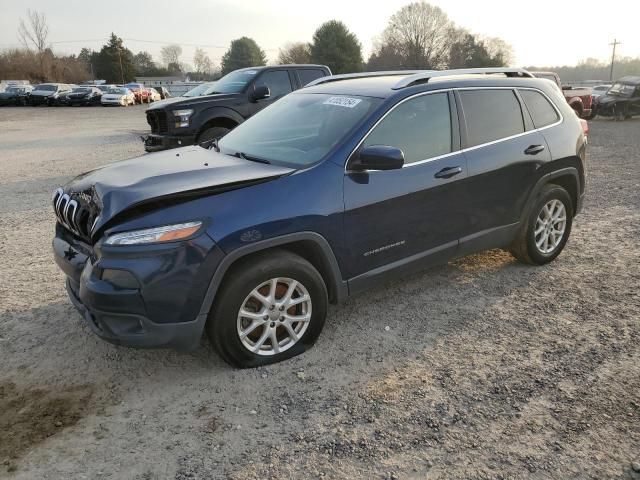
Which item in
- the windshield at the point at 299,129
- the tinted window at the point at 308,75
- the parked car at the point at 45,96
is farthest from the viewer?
the parked car at the point at 45,96

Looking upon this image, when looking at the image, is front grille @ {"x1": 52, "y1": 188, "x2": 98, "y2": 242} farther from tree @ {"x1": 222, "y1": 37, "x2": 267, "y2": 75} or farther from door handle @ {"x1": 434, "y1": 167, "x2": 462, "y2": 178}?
tree @ {"x1": 222, "y1": 37, "x2": 267, "y2": 75}

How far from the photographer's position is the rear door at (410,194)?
11.7ft

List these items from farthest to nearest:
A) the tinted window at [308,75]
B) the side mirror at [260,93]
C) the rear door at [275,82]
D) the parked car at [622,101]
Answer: the parked car at [622,101]
the tinted window at [308,75]
the rear door at [275,82]
the side mirror at [260,93]

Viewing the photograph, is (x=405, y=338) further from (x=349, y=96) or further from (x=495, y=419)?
(x=349, y=96)

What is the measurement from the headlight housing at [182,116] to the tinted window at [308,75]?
2.34 meters

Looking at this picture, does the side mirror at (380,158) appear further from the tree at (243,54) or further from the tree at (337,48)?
the tree at (243,54)

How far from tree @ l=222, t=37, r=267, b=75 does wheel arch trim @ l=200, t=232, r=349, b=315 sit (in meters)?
103

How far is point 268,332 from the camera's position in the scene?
3.35m

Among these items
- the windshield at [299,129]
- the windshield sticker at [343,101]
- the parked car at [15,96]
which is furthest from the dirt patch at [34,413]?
the parked car at [15,96]

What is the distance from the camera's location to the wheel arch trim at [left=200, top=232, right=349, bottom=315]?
3.04 m

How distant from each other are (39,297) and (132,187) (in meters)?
2.09

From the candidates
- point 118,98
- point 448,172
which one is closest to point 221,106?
point 448,172

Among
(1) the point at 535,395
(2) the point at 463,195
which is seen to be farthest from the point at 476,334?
(2) the point at 463,195

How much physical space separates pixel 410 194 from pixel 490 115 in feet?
4.03
